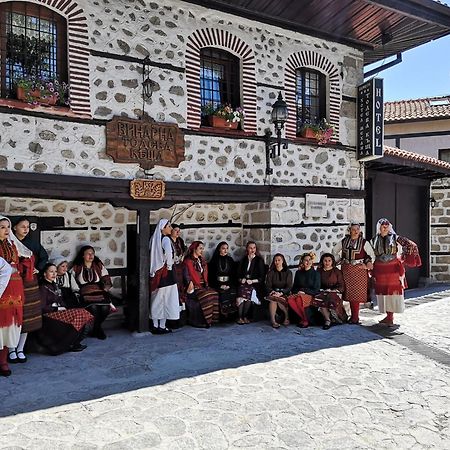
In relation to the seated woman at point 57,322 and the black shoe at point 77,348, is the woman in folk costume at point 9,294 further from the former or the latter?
the black shoe at point 77,348

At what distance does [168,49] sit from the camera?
638 centimetres

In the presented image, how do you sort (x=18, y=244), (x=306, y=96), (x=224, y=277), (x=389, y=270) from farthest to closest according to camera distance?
1. (x=306, y=96)
2. (x=224, y=277)
3. (x=389, y=270)
4. (x=18, y=244)

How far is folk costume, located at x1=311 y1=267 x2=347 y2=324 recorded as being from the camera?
6.93 m

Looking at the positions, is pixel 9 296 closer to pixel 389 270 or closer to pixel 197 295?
pixel 197 295

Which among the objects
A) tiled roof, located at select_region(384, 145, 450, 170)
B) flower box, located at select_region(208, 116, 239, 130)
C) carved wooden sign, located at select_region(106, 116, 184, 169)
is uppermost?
flower box, located at select_region(208, 116, 239, 130)

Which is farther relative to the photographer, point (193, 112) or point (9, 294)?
point (193, 112)

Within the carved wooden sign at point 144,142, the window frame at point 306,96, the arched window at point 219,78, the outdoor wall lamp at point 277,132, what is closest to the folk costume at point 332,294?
the outdoor wall lamp at point 277,132

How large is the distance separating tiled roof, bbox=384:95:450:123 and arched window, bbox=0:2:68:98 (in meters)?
12.0

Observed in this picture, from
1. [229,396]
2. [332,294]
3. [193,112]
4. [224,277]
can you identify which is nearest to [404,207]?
[332,294]

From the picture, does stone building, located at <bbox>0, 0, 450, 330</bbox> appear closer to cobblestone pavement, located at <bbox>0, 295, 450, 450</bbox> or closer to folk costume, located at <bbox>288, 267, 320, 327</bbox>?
folk costume, located at <bbox>288, 267, 320, 327</bbox>

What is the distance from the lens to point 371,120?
8.09 m

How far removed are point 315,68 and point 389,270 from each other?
3.64 metres

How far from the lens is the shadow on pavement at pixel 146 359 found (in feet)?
14.0

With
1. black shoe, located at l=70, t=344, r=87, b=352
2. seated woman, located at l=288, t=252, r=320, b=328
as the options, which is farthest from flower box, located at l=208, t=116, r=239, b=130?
black shoe, located at l=70, t=344, r=87, b=352
